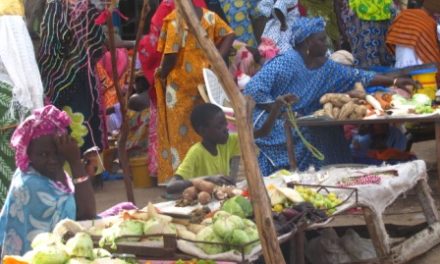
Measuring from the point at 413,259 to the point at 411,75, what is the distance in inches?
95.6

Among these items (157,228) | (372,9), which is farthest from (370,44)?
(157,228)

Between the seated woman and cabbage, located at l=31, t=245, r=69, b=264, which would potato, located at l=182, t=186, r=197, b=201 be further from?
cabbage, located at l=31, t=245, r=69, b=264

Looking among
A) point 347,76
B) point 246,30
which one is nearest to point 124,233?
point 347,76

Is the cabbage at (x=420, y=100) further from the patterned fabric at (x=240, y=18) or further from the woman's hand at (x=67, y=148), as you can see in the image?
the woman's hand at (x=67, y=148)

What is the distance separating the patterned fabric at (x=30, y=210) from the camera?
4570 millimetres

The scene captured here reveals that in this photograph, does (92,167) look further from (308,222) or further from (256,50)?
(256,50)

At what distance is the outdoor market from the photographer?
13.5ft

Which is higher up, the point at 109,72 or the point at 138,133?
the point at 109,72

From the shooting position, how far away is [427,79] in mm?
7773

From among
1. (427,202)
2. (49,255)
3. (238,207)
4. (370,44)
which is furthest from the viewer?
(370,44)

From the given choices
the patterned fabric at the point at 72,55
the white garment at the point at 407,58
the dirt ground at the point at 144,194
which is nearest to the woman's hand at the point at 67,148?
the dirt ground at the point at 144,194

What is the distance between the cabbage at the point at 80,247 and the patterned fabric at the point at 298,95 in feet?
9.95

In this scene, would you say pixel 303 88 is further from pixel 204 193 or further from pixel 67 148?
pixel 67 148

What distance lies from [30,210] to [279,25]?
208 inches
